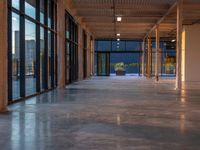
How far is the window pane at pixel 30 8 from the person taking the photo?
1403cm

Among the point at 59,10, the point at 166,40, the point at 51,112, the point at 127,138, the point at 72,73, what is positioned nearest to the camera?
the point at 127,138

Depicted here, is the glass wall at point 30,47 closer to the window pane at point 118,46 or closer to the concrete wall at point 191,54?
the concrete wall at point 191,54

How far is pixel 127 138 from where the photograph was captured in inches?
239

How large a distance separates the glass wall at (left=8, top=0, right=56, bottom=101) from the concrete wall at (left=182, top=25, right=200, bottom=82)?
480 inches

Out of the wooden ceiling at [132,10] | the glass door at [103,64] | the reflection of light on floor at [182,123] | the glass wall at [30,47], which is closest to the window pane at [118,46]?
the glass door at [103,64]

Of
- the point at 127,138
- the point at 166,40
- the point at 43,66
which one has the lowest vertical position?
the point at 127,138

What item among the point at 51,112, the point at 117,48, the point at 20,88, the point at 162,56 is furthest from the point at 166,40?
the point at 51,112

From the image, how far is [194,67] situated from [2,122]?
22225 mm

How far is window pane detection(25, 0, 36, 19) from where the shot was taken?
14.0 meters

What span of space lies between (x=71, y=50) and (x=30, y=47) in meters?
10.1

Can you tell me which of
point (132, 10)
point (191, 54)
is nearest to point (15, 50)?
point (132, 10)

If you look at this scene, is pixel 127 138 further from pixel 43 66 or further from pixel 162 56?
pixel 162 56

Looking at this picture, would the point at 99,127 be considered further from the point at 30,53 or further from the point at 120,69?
the point at 120,69

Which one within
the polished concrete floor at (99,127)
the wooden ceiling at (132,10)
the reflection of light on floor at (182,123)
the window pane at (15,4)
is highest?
the wooden ceiling at (132,10)
